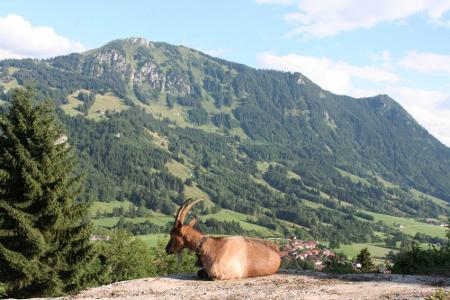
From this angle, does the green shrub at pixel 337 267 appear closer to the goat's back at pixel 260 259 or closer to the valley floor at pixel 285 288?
the valley floor at pixel 285 288

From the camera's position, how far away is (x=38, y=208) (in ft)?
93.6

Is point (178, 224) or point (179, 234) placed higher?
point (178, 224)

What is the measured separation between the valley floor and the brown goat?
0.45m

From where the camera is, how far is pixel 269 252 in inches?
667

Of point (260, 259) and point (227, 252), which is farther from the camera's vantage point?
point (260, 259)

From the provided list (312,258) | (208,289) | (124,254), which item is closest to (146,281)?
(208,289)

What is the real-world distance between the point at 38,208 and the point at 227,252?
1670cm

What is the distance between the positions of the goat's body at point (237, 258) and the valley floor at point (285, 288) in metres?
0.41

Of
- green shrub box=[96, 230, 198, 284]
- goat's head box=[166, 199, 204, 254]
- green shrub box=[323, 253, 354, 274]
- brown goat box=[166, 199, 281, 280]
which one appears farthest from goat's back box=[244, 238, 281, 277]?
green shrub box=[96, 230, 198, 284]

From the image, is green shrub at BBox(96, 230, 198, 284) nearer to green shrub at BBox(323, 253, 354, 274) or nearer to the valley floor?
green shrub at BBox(323, 253, 354, 274)

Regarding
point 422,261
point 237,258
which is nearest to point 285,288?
point 237,258

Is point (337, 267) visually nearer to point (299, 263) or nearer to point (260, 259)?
point (260, 259)

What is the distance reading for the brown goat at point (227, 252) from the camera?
16297 mm

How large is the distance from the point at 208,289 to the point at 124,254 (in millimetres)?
57764
